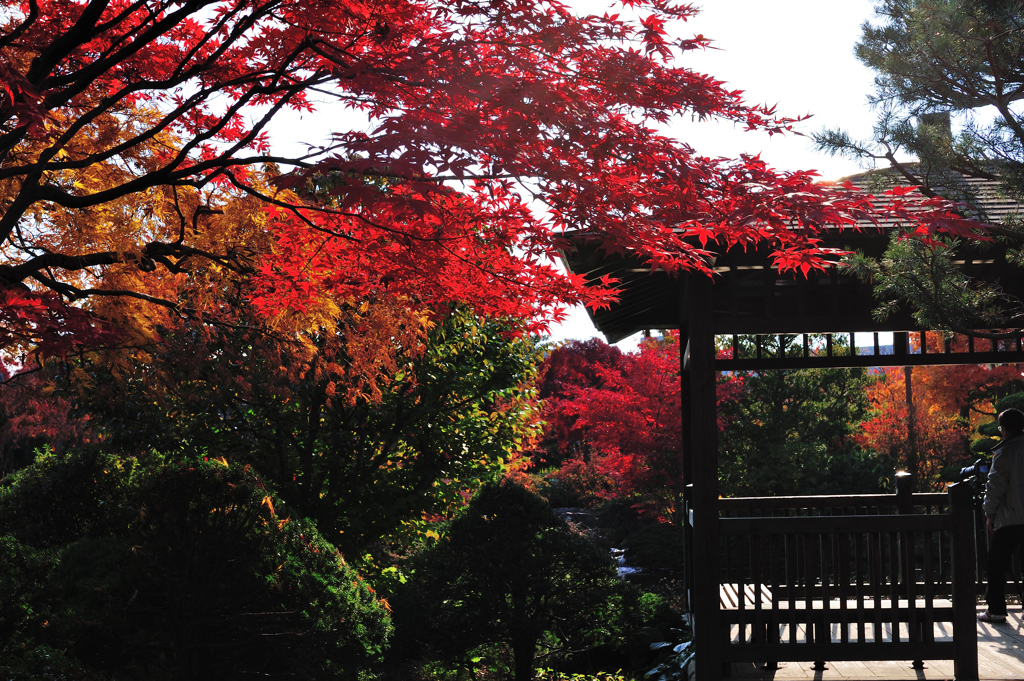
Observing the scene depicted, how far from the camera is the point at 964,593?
528 cm

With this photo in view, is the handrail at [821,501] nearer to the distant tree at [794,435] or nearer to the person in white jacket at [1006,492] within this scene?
the person in white jacket at [1006,492]

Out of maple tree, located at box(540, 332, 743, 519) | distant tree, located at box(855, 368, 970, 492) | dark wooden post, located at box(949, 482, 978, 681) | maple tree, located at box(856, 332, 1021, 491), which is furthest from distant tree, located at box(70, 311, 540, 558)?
maple tree, located at box(856, 332, 1021, 491)

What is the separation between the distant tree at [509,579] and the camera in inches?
→ 292

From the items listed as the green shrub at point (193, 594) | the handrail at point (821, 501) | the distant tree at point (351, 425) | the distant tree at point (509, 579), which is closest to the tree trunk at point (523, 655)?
the distant tree at point (509, 579)

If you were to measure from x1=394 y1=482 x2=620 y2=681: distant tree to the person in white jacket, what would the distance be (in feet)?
11.0

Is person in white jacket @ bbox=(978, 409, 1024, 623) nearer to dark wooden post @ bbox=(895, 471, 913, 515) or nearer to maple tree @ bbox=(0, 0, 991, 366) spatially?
dark wooden post @ bbox=(895, 471, 913, 515)

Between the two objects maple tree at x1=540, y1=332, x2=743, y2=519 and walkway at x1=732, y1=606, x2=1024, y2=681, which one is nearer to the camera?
walkway at x1=732, y1=606, x2=1024, y2=681

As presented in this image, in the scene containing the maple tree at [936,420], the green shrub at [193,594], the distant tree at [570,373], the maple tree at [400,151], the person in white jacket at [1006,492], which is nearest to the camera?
the maple tree at [400,151]

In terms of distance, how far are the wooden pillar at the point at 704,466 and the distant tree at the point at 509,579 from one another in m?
1.83

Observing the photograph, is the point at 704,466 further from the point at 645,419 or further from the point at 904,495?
the point at 645,419

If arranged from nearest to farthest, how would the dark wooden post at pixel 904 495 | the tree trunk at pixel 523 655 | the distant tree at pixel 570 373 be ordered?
the dark wooden post at pixel 904 495
the tree trunk at pixel 523 655
the distant tree at pixel 570 373

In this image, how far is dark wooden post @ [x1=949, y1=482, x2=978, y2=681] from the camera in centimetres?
522

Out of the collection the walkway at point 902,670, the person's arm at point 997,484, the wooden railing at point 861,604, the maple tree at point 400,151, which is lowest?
the walkway at point 902,670

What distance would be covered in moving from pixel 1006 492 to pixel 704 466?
250cm
